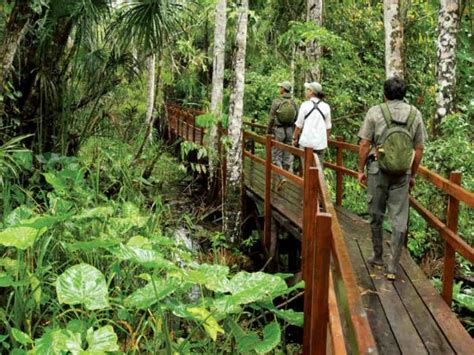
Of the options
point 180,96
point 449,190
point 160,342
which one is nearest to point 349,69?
point 449,190

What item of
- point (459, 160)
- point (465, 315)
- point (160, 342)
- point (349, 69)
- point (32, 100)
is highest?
point (349, 69)

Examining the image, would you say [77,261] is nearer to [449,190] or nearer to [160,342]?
[160,342]

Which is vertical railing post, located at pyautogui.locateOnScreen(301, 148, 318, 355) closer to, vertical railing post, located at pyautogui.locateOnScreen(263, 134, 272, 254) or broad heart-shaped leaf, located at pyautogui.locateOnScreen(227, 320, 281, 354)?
broad heart-shaped leaf, located at pyautogui.locateOnScreen(227, 320, 281, 354)

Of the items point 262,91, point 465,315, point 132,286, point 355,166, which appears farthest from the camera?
point 262,91

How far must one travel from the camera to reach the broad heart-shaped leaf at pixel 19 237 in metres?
3.37

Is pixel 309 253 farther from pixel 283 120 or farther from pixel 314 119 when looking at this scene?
pixel 283 120

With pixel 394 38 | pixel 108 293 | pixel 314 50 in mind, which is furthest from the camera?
pixel 314 50

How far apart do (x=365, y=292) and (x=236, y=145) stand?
485cm

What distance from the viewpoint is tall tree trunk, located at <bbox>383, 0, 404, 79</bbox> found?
24.1ft

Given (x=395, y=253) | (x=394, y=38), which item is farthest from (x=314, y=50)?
(x=395, y=253)

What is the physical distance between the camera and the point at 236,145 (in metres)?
8.73

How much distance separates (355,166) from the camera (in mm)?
10766

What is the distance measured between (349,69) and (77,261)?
8.18m

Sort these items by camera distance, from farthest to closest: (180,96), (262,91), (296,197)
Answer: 1. (180,96)
2. (262,91)
3. (296,197)
